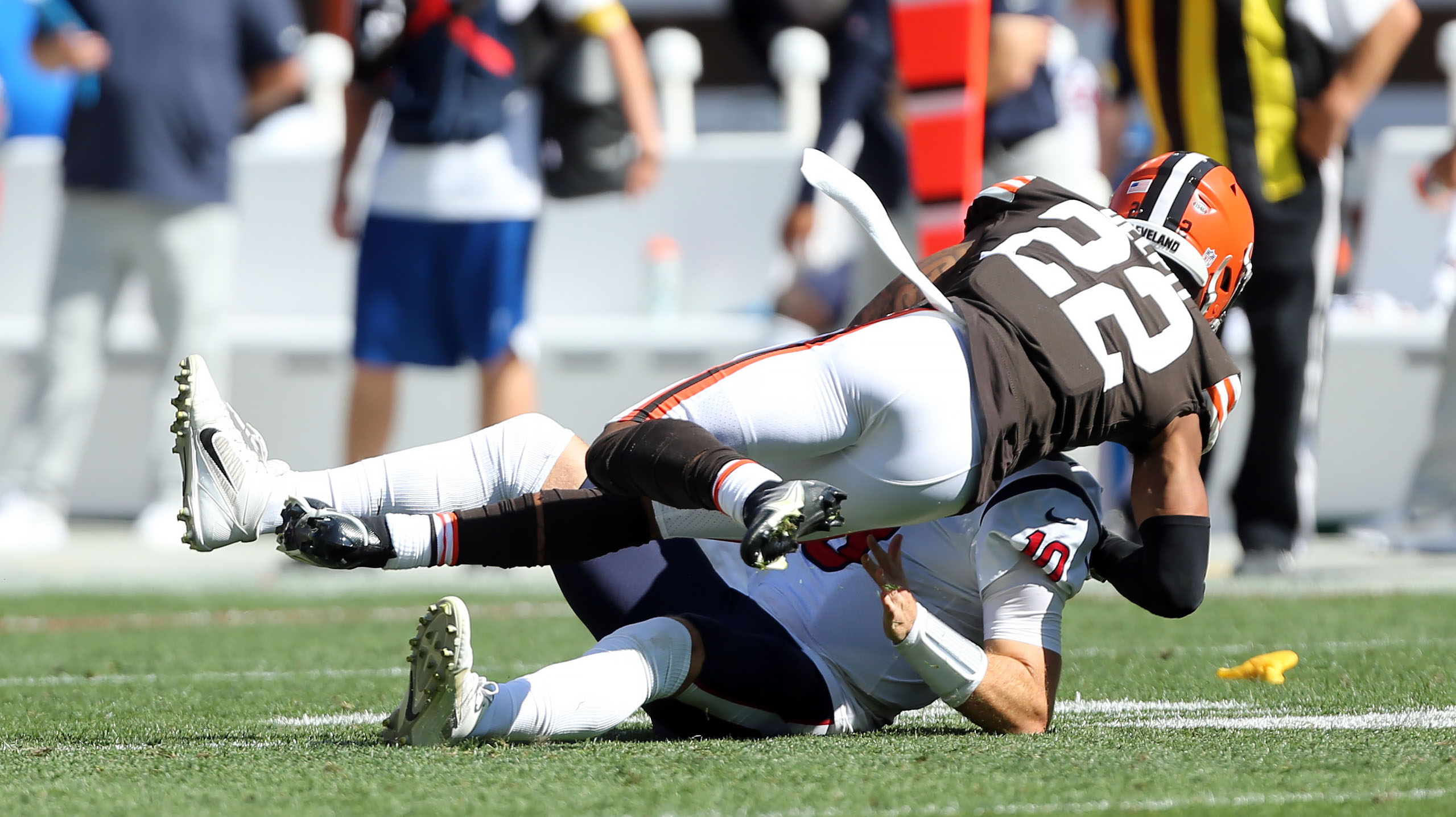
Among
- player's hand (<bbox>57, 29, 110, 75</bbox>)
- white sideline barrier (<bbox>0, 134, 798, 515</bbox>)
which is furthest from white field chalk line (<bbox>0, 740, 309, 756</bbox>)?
white sideline barrier (<bbox>0, 134, 798, 515</bbox>)

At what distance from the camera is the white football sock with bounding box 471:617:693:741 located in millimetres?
3039

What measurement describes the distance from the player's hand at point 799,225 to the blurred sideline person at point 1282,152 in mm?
1658

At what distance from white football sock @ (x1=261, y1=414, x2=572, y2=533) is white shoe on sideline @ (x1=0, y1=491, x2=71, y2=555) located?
4.63 meters

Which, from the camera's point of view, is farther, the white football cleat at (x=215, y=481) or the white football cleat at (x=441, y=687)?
the white football cleat at (x=215, y=481)

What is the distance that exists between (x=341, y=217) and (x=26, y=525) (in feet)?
5.52

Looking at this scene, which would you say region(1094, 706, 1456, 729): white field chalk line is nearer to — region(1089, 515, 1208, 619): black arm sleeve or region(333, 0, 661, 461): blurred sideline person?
region(1089, 515, 1208, 619): black arm sleeve

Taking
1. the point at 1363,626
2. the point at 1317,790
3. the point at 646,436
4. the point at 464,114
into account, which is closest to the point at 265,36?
the point at 464,114

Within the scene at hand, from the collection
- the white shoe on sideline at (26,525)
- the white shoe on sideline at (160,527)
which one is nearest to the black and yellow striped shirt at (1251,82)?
the white shoe on sideline at (160,527)

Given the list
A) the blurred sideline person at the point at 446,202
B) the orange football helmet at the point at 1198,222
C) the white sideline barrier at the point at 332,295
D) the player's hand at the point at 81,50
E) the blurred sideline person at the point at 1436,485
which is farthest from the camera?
the white sideline barrier at the point at 332,295

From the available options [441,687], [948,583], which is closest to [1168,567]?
[948,583]

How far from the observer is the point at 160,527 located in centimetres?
769

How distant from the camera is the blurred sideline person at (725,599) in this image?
9.85 ft

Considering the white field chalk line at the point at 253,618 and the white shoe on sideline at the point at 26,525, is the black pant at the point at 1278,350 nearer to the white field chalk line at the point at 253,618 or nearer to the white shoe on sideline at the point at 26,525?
the white field chalk line at the point at 253,618

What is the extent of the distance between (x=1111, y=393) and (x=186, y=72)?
540 centimetres
